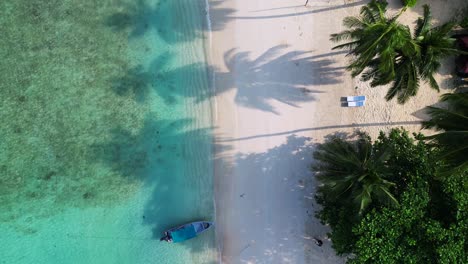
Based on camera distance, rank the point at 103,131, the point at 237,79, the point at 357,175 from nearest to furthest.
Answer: the point at 357,175
the point at 103,131
the point at 237,79

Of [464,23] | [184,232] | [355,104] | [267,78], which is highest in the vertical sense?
[464,23]

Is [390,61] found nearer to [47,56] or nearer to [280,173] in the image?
[280,173]

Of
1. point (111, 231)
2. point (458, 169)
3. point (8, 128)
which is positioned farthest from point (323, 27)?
point (8, 128)

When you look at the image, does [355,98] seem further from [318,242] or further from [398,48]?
[318,242]

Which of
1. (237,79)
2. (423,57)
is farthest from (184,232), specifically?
(423,57)

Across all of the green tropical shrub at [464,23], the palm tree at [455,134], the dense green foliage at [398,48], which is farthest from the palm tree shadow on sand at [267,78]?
the green tropical shrub at [464,23]
